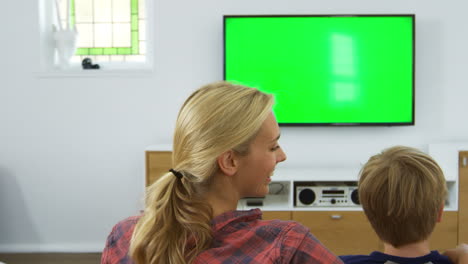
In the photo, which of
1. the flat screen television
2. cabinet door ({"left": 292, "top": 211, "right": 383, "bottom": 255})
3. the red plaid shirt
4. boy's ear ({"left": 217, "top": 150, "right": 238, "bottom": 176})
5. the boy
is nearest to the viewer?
the red plaid shirt

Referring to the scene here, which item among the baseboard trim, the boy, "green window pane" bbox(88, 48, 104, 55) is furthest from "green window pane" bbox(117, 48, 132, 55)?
the boy

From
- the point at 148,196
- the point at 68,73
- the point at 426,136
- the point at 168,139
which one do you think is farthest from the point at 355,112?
the point at 148,196

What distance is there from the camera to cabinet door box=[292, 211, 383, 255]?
11.7ft

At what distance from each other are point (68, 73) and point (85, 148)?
58 centimetres

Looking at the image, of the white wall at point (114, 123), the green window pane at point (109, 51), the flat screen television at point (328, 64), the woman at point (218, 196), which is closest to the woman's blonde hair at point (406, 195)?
the woman at point (218, 196)

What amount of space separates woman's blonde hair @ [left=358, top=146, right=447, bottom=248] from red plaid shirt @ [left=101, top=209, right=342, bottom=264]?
0.42m

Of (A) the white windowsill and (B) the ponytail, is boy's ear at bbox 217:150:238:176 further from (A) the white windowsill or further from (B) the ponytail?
(A) the white windowsill

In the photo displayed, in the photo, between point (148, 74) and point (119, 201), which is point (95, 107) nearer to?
point (148, 74)

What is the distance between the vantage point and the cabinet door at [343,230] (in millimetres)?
3561

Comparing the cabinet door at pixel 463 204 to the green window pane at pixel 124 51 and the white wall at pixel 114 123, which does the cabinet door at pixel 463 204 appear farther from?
the green window pane at pixel 124 51

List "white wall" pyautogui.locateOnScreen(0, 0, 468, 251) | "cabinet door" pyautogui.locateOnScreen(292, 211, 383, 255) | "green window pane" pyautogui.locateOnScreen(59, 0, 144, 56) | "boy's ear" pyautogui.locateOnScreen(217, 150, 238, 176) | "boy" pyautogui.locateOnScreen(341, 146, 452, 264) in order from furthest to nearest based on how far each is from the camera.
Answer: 1. "green window pane" pyautogui.locateOnScreen(59, 0, 144, 56)
2. "white wall" pyautogui.locateOnScreen(0, 0, 468, 251)
3. "cabinet door" pyautogui.locateOnScreen(292, 211, 383, 255)
4. "boy" pyautogui.locateOnScreen(341, 146, 452, 264)
5. "boy's ear" pyautogui.locateOnScreen(217, 150, 238, 176)

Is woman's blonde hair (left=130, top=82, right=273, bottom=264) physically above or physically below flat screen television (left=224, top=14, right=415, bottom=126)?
below

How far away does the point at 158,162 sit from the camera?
11.9 feet

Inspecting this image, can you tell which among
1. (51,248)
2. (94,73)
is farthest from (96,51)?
(51,248)
